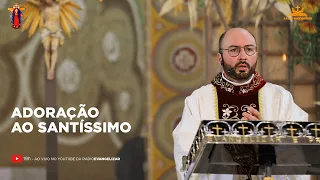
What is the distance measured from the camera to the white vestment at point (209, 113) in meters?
5.00

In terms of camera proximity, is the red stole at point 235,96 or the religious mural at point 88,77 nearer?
the red stole at point 235,96

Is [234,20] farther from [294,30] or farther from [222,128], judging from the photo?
[222,128]


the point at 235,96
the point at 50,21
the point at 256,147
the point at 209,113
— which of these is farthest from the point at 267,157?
the point at 50,21

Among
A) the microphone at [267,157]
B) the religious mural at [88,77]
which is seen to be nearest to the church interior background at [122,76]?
the religious mural at [88,77]

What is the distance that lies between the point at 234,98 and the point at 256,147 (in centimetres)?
177

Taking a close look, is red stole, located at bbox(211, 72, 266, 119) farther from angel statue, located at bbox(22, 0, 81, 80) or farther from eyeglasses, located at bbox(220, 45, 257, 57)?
angel statue, located at bbox(22, 0, 81, 80)

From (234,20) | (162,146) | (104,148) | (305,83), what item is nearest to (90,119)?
(104,148)

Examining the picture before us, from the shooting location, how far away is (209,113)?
207 inches

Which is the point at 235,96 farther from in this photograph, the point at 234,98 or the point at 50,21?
the point at 50,21

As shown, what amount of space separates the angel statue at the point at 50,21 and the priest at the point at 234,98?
1.61 metres

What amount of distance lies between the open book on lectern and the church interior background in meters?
2.48

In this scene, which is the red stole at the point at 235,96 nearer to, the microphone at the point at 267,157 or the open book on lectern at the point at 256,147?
the open book on lectern at the point at 256,147

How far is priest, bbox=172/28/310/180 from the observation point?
5.09m

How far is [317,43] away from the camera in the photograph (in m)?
6.67
